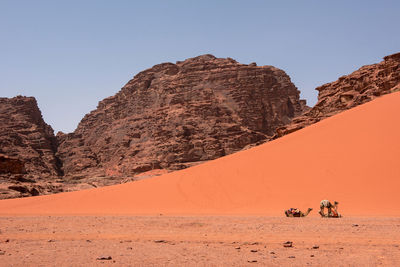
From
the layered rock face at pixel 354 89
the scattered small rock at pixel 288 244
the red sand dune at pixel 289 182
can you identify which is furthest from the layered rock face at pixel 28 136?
the scattered small rock at pixel 288 244

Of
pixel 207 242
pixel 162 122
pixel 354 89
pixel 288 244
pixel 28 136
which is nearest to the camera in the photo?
pixel 288 244

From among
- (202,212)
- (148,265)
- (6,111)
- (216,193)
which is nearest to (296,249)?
(148,265)

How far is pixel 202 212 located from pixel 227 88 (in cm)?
7371

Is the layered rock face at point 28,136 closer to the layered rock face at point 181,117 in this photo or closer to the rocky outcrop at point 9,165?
the layered rock face at point 181,117

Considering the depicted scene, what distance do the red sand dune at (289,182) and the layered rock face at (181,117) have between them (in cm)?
4652

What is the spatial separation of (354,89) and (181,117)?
47.9 m

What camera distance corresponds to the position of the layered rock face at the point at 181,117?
71.6 metres

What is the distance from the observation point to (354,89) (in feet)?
110

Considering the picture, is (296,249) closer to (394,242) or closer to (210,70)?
(394,242)

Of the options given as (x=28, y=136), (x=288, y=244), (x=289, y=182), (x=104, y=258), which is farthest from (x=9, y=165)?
(x=28, y=136)

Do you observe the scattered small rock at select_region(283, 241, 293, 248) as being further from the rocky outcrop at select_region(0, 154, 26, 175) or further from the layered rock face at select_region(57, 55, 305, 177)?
the layered rock face at select_region(57, 55, 305, 177)

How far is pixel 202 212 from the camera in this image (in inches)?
516

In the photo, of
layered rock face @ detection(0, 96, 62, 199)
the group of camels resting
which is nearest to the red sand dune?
the group of camels resting

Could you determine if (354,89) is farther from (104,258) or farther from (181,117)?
(181,117)
